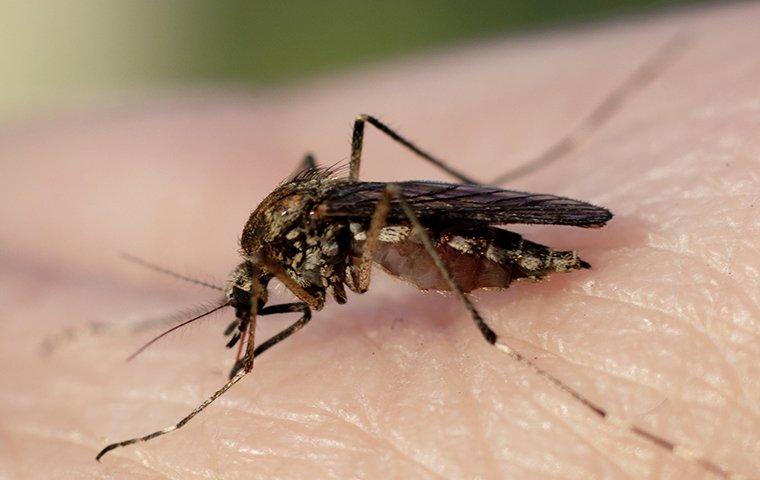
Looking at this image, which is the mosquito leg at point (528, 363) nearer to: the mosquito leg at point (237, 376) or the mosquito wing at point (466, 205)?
the mosquito wing at point (466, 205)

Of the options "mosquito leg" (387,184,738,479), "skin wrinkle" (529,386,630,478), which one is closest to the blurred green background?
"mosquito leg" (387,184,738,479)

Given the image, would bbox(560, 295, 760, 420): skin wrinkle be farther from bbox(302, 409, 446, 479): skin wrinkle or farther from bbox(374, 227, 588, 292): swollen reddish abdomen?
bbox(302, 409, 446, 479): skin wrinkle

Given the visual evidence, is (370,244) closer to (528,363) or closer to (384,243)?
(384,243)

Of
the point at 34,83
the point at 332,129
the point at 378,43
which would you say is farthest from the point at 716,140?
the point at 34,83

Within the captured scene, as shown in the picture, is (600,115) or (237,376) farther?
(600,115)

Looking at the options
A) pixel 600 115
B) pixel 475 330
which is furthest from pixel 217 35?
pixel 475 330

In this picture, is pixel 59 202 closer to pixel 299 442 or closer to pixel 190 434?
pixel 190 434

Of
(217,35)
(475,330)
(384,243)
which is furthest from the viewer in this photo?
(217,35)

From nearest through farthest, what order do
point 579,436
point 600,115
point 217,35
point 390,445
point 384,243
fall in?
point 579,436, point 390,445, point 384,243, point 600,115, point 217,35
